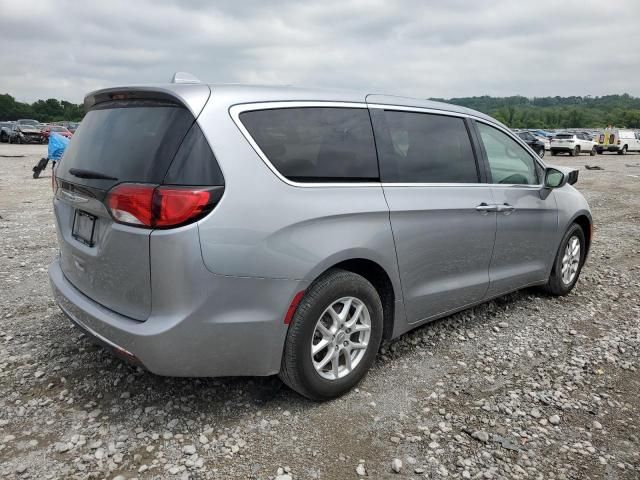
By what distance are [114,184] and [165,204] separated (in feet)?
1.24

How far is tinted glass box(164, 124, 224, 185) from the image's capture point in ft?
8.02

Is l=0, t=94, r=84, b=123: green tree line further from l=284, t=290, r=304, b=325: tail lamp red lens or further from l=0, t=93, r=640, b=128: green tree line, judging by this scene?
l=284, t=290, r=304, b=325: tail lamp red lens

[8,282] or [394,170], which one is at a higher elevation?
[394,170]

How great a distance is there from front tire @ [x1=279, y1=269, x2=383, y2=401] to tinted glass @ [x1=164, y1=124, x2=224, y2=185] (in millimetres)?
803

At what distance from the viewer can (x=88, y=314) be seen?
278 cm

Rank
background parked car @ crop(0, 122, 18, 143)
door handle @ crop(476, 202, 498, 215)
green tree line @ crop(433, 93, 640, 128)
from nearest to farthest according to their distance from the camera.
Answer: door handle @ crop(476, 202, 498, 215) → background parked car @ crop(0, 122, 18, 143) → green tree line @ crop(433, 93, 640, 128)

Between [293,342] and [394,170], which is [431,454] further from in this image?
[394,170]

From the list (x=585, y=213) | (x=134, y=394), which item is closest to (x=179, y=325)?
(x=134, y=394)

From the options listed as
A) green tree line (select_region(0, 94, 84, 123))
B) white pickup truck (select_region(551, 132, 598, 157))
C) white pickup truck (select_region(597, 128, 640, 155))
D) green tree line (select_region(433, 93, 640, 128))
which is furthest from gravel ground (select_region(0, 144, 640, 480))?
green tree line (select_region(433, 93, 640, 128))

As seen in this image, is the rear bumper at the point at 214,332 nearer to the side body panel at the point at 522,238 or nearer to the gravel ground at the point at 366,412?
the gravel ground at the point at 366,412

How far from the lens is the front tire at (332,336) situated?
2.77 meters

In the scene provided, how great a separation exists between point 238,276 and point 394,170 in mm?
1304

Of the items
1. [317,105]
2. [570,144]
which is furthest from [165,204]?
[570,144]

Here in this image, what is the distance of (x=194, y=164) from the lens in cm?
246
